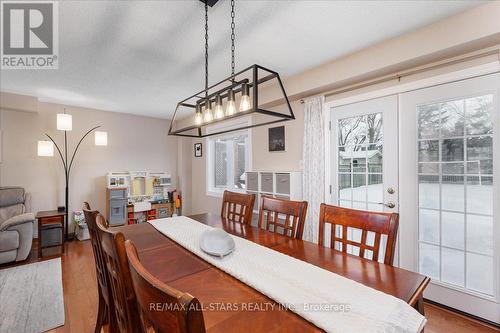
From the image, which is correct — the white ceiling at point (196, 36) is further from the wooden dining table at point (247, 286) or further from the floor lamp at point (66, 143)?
the wooden dining table at point (247, 286)

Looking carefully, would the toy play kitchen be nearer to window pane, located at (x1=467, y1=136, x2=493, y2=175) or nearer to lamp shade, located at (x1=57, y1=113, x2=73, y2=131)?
lamp shade, located at (x1=57, y1=113, x2=73, y2=131)

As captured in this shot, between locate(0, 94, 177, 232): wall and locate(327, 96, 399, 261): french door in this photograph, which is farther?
locate(0, 94, 177, 232): wall

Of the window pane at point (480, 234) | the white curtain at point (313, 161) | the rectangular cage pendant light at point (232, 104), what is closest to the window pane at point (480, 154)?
the window pane at point (480, 234)

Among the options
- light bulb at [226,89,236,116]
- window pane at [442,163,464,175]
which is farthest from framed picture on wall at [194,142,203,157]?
window pane at [442,163,464,175]

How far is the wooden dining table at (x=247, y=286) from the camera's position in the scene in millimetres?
752

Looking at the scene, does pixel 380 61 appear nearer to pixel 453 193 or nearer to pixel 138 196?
pixel 453 193

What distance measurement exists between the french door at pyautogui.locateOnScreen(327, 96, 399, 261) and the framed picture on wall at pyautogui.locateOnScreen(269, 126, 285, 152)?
2.45 feet

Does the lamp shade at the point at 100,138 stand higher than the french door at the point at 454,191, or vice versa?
the lamp shade at the point at 100,138

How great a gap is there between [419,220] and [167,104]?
406 centimetres

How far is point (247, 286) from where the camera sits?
0.99m

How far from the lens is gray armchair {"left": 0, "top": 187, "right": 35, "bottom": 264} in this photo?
288cm

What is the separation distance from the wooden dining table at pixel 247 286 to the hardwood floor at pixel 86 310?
99cm

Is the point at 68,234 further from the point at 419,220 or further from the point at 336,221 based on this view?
the point at 419,220

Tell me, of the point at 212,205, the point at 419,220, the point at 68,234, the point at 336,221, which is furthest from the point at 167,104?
the point at 419,220
